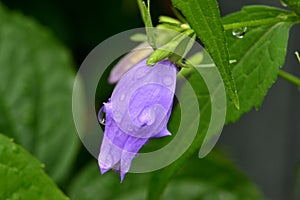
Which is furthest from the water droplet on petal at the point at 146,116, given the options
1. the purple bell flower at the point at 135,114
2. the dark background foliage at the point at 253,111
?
the dark background foliage at the point at 253,111

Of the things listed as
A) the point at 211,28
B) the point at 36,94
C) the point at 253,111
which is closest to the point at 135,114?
the point at 211,28

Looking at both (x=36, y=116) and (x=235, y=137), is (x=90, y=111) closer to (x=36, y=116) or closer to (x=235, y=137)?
(x=36, y=116)

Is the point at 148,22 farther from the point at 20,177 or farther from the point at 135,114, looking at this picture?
the point at 20,177

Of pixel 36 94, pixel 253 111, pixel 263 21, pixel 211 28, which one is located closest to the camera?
pixel 211 28

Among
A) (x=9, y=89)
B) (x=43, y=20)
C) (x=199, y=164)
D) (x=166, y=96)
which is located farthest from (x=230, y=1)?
(x=166, y=96)

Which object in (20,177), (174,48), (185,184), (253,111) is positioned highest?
(174,48)

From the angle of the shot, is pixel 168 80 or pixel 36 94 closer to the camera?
pixel 168 80

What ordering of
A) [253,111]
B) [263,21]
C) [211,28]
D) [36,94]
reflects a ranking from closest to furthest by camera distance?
[211,28] → [263,21] → [36,94] → [253,111]
